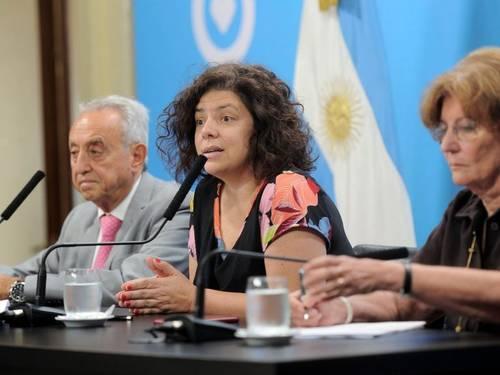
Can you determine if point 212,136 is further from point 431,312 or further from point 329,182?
point 329,182

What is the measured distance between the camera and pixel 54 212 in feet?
18.1

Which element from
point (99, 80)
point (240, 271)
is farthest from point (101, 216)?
point (99, 80)

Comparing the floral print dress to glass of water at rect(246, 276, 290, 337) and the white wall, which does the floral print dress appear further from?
the white wall

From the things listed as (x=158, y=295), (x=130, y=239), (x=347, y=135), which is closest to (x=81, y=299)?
(x=158, y=295)

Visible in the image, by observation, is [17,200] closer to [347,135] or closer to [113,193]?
[113,193]

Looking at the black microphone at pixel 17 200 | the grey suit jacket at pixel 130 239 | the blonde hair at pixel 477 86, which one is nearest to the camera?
the blonde hair at pixel 477 86

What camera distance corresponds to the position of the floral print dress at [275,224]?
2820 mm

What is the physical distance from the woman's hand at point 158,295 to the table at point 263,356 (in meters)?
0.55

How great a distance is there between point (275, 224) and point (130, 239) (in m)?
0.95

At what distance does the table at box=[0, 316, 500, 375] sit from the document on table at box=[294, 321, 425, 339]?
3cm

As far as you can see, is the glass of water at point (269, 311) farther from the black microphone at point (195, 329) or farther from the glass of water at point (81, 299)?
the glass of water at point (81, 299)

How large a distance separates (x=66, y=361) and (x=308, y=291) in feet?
1.52

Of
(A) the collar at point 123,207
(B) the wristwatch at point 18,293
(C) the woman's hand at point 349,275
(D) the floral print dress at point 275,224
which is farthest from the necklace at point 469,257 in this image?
(A) the collar at point 123,207

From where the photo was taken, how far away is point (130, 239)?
3.65 meters
